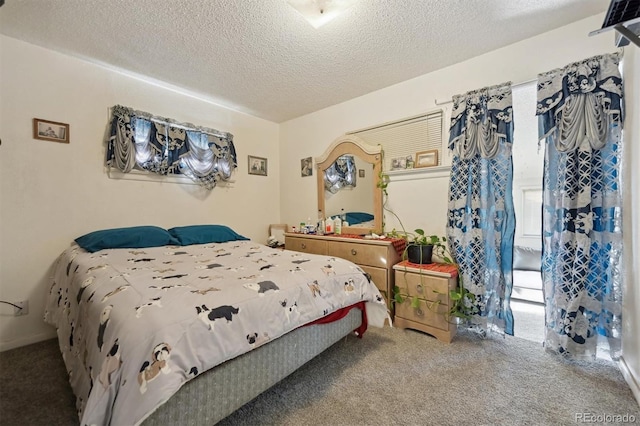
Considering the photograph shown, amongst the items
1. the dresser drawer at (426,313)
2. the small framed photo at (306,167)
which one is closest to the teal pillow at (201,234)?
the small framed photo at (306,167)

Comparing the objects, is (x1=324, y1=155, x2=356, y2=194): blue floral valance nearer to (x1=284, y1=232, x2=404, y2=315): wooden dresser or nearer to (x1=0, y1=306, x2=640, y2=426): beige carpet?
(x1=284, y1=232, x2=404, y2=315): wooden dresser

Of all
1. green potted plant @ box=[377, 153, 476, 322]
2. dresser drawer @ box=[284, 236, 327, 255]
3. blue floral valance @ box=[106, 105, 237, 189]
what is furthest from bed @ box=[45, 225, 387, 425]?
blue floral valance @ box=[106, 105, 237, 189]

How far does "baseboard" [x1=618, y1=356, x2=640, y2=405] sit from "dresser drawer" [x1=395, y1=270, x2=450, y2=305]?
1.01 m

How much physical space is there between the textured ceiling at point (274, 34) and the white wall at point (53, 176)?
20 centimetres

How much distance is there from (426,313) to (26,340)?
10.9 feet

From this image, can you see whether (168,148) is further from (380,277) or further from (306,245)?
(380,277)

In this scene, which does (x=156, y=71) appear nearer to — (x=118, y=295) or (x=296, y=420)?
(x=118, y=295)

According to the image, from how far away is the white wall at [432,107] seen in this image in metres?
1.59

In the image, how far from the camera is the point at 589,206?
173 cm

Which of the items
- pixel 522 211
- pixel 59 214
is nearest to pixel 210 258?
pixel 59 214

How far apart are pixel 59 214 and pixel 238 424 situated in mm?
2365

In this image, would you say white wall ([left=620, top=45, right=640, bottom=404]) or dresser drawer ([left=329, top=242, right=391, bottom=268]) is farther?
dresser drawer ([left=329, top=242, right=391, bottom=268])

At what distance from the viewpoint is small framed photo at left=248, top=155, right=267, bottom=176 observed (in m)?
3.70

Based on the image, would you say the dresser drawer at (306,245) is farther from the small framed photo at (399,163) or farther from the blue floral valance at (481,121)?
the blue floral valance at (481,121)
